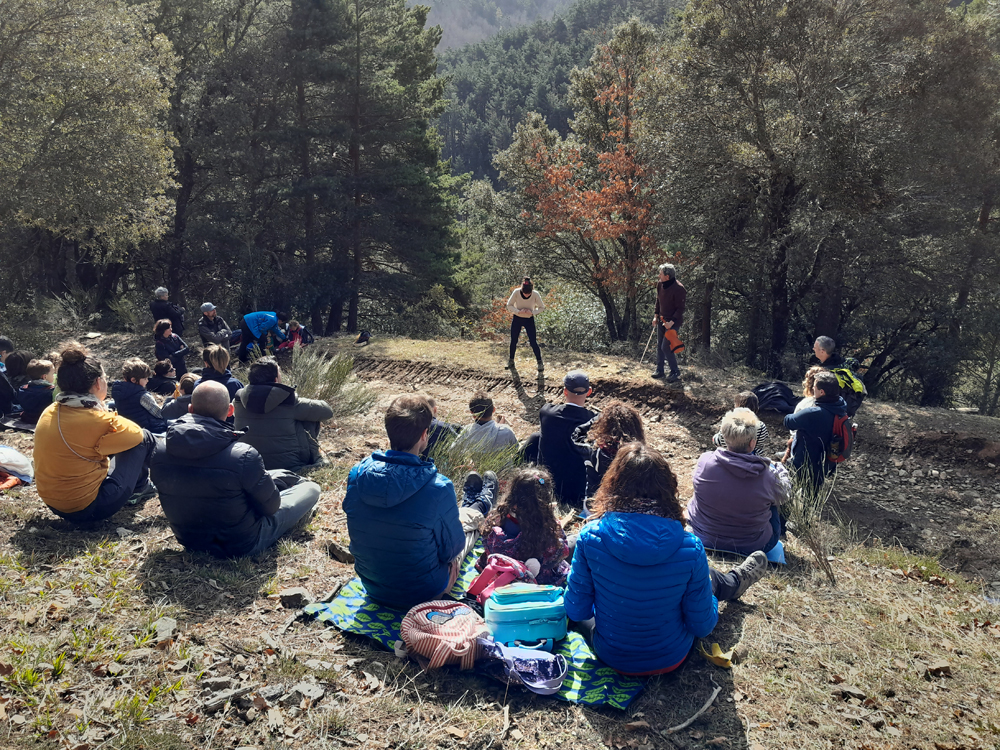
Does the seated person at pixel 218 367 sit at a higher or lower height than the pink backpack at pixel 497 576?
higher

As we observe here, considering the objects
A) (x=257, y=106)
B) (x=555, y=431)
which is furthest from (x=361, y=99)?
(x=555, y=431)

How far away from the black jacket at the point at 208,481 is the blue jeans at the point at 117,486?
0.79 meters

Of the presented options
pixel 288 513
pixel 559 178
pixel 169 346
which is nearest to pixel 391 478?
pixel 288 513

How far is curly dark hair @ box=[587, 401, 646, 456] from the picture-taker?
4406mm

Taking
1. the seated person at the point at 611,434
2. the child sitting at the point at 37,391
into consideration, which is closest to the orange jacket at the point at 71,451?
the child sitting at the point at 37,391

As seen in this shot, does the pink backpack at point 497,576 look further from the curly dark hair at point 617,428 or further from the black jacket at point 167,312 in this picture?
the black jacket at point 167,312

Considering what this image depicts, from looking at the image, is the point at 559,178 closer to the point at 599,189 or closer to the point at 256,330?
the point at 599,189

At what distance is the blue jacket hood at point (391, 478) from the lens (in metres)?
3.33

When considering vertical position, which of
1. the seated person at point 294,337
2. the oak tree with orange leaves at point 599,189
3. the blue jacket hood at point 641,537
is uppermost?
the oak tree with orange leaves at point 599,189

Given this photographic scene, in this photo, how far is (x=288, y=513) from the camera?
14.8 ft

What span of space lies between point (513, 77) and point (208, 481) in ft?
339

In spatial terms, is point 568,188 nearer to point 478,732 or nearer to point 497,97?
point 478,732

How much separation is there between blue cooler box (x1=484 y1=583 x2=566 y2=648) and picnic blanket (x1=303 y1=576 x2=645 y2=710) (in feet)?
0.50

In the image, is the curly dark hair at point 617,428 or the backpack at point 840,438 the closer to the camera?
the curly dark hair at point 617,428
